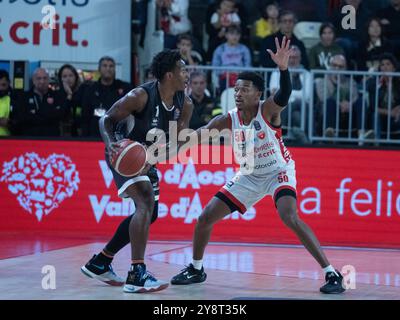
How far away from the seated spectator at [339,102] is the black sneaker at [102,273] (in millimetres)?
5400

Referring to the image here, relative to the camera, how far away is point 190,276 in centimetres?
809

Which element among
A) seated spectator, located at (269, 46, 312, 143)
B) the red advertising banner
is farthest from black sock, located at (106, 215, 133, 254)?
seated spectator, located at (269, 46, 312, 143)

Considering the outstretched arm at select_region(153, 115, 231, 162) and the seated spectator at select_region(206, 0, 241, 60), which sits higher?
the seated spectator at select_region(206, 0, 241, 60)

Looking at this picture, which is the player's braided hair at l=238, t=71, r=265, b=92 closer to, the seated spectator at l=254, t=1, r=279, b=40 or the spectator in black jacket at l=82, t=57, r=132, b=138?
the spectator in black jacket at l=82, t=57, r=132, b=138

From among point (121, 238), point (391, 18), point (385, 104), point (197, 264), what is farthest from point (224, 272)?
point (391, 18)

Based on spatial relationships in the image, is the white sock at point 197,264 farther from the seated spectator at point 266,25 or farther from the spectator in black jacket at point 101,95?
the seated spectator at point 266,25

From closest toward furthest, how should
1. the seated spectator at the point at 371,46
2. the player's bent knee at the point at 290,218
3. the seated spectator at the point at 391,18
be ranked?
the player's bent knee at the point at 290,218, the seated spectator at the point at 371,46, the seated spectator at the point at 391,18

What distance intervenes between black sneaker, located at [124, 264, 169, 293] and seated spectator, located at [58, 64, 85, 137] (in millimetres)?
5416

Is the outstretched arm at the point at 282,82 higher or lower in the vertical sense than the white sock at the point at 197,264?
higher

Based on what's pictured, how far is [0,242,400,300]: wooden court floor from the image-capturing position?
734 cm

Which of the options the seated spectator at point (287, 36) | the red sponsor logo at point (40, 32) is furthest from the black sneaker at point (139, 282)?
the red sponsor logo at point (40, 32)

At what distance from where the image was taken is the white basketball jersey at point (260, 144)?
811 centimetres
